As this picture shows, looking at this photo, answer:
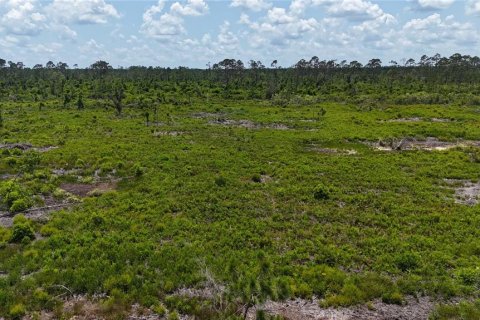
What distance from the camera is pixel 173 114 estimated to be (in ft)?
190

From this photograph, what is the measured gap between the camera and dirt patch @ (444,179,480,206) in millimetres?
22766

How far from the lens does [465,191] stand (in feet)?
80.8

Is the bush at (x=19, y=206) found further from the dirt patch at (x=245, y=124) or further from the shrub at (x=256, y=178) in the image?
the dirt patch at (x=245, y=124)

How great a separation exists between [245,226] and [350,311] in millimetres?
7199

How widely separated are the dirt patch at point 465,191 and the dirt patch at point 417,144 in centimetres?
962

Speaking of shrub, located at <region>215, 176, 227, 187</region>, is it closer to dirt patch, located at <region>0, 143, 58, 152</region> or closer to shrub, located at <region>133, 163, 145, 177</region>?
shrub, located at <region>133, 163, 145, 177</region>

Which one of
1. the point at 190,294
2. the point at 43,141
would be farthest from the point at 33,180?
the point at 190,294

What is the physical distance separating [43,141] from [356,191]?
30.3 m

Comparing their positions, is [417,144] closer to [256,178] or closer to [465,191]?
[465,191]

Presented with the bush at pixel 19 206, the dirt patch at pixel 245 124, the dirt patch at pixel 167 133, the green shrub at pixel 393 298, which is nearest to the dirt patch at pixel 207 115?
the dirt patch at pixel 245 124

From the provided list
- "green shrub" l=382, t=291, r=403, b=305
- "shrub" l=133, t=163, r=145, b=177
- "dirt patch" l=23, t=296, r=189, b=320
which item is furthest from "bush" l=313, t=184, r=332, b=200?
"dirt patch" l=23, t=296, r=189, b=320

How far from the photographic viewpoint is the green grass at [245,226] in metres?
13.9

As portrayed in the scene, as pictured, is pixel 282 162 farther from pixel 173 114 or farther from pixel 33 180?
pixel 173 114

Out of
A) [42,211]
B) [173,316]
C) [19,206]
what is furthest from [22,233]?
[173,316]
